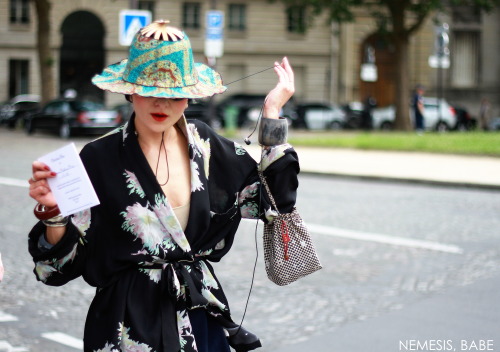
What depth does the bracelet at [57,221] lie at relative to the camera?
9.78 ft

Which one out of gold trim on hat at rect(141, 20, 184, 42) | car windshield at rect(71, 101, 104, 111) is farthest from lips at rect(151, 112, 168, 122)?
car windshield at rect(71, 101, 104, 111)

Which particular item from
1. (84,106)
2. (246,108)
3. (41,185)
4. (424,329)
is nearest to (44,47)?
(84,106)

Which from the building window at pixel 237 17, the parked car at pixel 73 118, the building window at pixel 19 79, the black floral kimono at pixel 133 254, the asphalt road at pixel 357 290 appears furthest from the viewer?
the building window at pixel 237 17

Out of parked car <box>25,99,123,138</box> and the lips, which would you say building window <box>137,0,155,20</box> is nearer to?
parked car <box>25,99,123,138</box>

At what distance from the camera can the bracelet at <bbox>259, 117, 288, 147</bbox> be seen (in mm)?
3393

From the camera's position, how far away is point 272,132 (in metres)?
3.40

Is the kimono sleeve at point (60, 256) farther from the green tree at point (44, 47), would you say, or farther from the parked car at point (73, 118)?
the green tree at point (44, 47)

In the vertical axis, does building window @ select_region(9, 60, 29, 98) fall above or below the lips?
below

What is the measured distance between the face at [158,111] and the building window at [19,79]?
51.1 meters

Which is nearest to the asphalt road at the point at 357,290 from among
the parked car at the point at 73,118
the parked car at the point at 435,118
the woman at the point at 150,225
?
the woman at the point at 150,225

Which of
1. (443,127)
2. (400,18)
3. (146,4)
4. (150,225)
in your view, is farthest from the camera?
(146,4)

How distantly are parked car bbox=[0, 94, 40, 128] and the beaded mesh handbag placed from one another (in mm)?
40204

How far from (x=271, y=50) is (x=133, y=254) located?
53.0 metres

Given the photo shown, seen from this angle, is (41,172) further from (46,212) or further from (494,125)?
(494,125)
